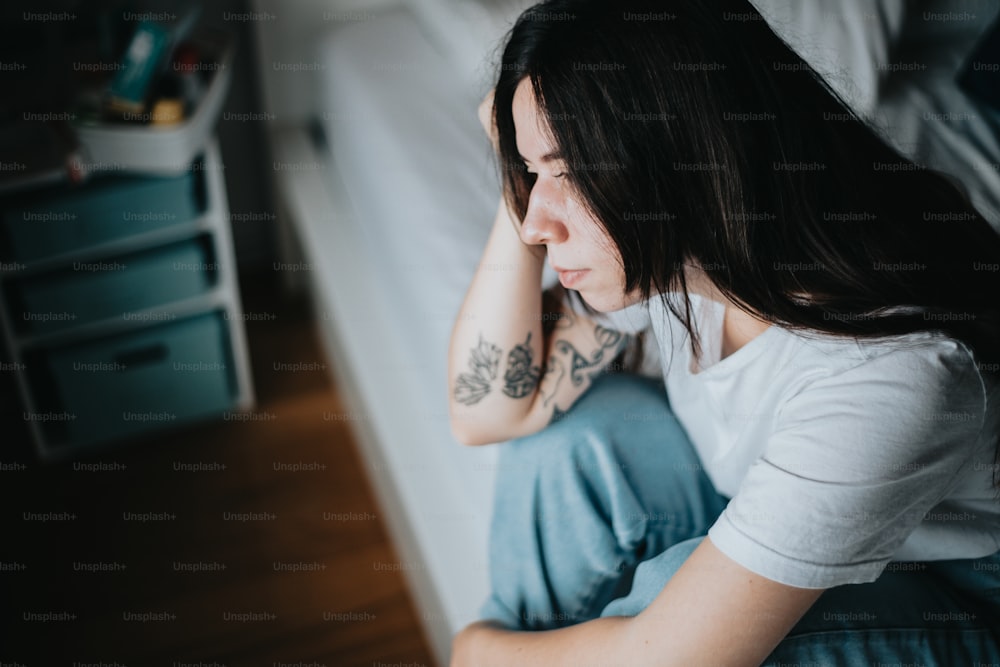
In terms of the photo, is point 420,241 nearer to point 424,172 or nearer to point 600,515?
point 424,172

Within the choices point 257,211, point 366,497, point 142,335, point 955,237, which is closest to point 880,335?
point 955,237

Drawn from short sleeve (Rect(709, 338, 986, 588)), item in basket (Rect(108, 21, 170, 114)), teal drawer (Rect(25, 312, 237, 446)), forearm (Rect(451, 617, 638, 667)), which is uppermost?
item in basket (Rect(108, 21, 170, 114))

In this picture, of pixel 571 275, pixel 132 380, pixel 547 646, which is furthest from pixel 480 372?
pixel 132 380

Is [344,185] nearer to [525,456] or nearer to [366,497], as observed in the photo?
[366,497]

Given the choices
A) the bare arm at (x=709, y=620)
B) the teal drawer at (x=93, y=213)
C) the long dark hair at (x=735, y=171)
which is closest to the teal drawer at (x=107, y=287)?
the teal drawer at (x=93, y=213)

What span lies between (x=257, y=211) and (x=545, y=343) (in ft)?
3.64

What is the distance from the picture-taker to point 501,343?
913 mm

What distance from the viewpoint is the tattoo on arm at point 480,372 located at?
2.99 feet

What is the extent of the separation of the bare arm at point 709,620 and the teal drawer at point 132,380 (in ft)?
3.17

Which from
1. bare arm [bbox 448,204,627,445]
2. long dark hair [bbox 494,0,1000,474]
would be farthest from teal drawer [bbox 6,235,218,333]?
long dark hair [bbox 494,0,1000,474]

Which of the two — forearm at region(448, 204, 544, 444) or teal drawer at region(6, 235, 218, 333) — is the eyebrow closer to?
forearm at region(448, 204, 544, 444)

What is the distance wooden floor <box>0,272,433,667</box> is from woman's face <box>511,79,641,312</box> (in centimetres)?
76

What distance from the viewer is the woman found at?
2.15 feet

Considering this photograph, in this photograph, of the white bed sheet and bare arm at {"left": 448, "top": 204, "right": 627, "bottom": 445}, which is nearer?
bare arm at {"left": 448, "top": 204, "right": 627, "bottom": 445}
